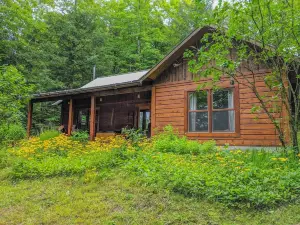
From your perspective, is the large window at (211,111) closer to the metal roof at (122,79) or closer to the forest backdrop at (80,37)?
the metal roof at (122,79)

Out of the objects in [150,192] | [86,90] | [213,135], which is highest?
[86,90]

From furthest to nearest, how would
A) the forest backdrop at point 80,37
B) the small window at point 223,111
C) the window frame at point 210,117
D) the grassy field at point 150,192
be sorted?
the forest backdrop at point 80,37 < the small window at point 223,111 < the window frame at point 210,117 < the grassy field at point 150,192

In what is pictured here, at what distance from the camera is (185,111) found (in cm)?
900

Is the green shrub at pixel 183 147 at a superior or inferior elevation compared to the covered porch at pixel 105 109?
inferior

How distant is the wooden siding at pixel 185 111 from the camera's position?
7.54 metres

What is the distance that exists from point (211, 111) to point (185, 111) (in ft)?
3.17

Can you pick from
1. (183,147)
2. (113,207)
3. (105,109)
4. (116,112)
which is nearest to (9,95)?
(183,147)

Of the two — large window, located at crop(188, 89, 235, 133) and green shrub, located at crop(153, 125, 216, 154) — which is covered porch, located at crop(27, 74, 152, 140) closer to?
large window, located at crop(188, 89, 235, 133)

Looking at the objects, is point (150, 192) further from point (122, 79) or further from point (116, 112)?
point (122, 79)

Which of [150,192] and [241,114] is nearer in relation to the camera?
[150,192]

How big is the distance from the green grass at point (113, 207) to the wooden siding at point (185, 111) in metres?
4.34

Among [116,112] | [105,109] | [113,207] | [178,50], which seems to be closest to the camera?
[113,207]

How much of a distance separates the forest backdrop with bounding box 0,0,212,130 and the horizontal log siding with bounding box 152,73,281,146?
9.95 metres

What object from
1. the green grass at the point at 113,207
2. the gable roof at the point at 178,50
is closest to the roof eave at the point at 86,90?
the gable roof at the point at 178,50
